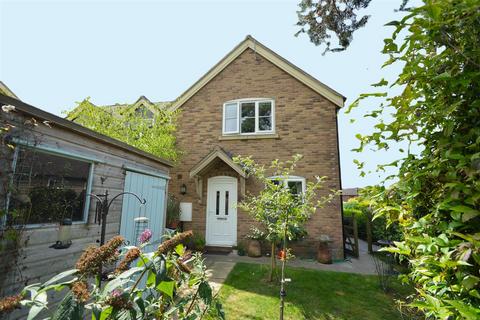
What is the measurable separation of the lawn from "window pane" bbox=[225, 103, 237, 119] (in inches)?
252

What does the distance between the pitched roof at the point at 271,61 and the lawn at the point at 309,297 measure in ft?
22.0

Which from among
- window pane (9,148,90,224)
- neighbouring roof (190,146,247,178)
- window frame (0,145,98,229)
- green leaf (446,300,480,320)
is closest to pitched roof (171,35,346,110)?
neighbouring roof (190,146,247,178)

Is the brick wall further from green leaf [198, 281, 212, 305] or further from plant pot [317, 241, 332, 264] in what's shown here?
green leaf [198, 281, 212, 305]

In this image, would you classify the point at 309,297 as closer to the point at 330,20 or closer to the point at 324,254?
the point at 324,254

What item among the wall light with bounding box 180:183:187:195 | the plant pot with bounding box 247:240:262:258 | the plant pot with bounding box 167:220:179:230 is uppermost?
the wall light with bounding box 180:183:187:195

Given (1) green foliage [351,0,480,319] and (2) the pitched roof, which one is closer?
(1) green foliage [351,0,480,319]

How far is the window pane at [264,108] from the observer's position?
396 inches

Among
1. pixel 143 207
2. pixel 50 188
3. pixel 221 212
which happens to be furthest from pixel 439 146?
pixel 221 212

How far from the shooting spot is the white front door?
9438mm

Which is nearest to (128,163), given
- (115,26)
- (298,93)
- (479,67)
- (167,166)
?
(167,166)

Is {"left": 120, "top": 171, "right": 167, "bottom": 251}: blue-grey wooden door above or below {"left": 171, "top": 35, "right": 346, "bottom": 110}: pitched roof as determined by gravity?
below

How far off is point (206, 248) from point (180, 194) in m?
2.60

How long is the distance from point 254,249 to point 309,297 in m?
3.50

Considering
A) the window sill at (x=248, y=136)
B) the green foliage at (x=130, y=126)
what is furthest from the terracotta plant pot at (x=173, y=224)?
the window sill at (x=248, y=136)
